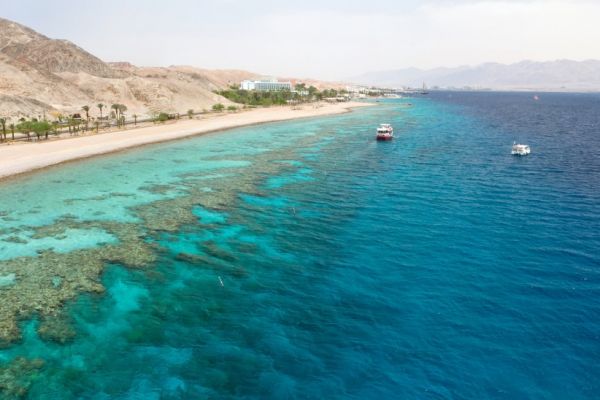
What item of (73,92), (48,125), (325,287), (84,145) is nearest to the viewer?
(325,287)

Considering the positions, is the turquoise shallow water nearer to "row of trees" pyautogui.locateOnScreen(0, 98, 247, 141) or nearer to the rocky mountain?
"row of trees" pyautogui.locateOnScreen(0, 98, 247, 141)

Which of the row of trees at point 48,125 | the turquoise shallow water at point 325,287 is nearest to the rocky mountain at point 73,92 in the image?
the row of trees at point 48,125

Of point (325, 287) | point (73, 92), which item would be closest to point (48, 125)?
point (73, 92)

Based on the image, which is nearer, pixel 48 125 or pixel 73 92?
pixel 48 125

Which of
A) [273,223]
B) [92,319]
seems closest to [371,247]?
[273,223]

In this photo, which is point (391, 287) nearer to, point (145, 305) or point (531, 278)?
point (531, 278)

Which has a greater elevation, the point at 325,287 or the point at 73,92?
the point at 73,92

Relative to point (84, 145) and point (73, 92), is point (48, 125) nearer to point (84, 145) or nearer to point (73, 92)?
point (84, 145)

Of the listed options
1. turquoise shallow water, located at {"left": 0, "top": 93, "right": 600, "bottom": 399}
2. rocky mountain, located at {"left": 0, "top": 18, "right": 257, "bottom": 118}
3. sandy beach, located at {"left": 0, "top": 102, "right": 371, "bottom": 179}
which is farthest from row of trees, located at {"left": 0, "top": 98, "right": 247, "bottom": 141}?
turquoise shallow water, located at {"left": 0, "top": 93, "right": 600, "bottom": 399}
